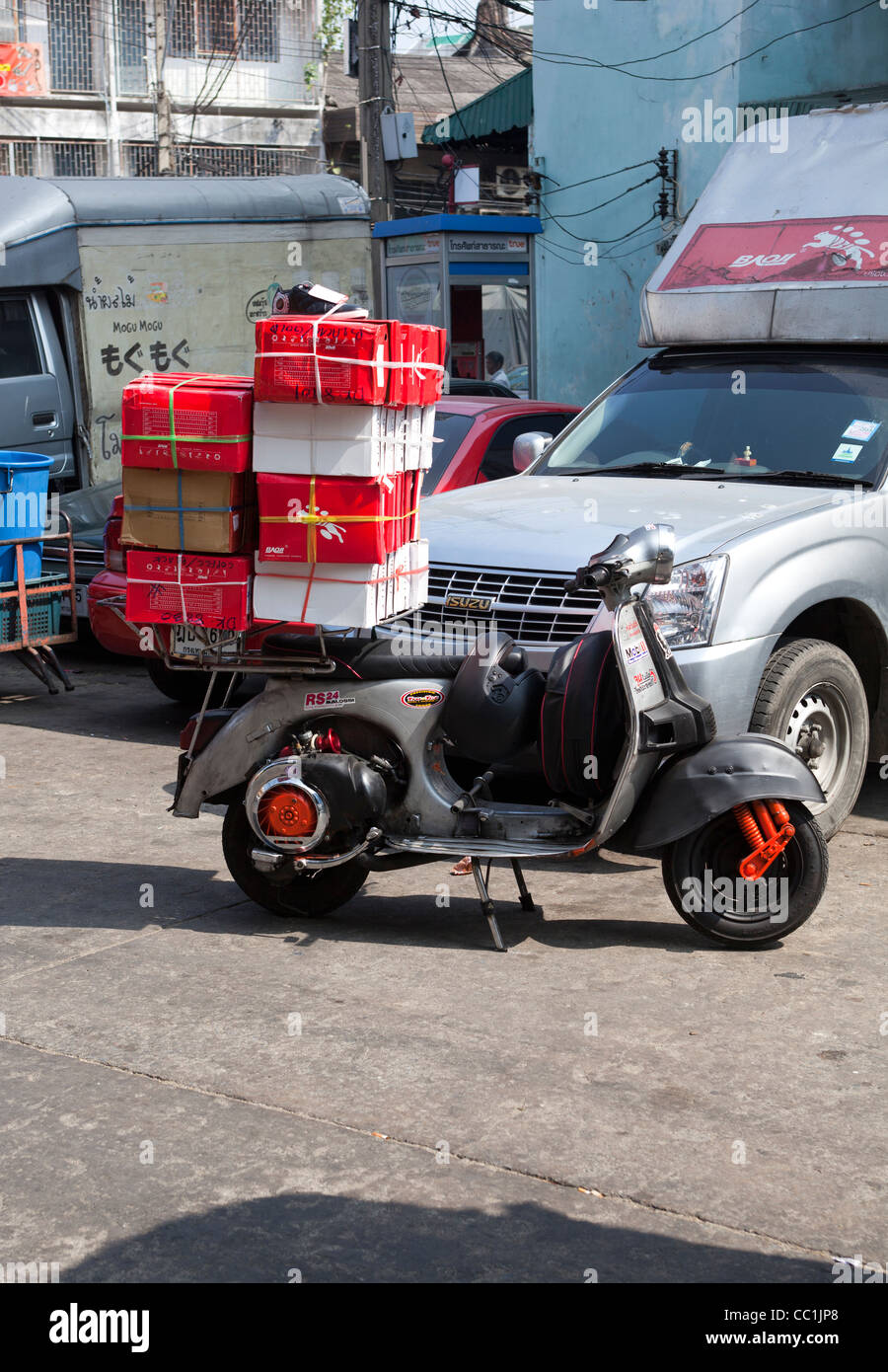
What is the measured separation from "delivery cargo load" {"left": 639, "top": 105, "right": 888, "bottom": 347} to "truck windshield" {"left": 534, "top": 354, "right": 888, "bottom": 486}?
168mm

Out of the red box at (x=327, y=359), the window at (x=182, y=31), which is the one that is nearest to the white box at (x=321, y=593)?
the red box at (x=327, y=359)

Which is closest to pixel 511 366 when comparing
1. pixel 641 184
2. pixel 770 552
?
pixel 641 184

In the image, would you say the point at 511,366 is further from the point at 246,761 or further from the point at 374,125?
the point at 246,761

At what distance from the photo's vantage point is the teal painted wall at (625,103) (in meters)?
17.8

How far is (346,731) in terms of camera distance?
5480mm

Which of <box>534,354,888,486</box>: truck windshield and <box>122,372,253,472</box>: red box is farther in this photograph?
<box>534,354,888,486</box>: truck windshield

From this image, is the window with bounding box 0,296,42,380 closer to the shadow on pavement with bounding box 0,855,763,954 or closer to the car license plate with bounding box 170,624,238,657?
the shadow on pavement with bounding box 0,855,763,954

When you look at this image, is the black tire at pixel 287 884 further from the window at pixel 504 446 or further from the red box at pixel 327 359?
the window at pixel 504 446

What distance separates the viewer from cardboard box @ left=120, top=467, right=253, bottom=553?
5.12m

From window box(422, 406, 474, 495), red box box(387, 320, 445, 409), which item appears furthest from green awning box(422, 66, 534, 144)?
red box box(387, 320, 445, 409)

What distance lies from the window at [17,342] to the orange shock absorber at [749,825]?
Result: 30.0 ft

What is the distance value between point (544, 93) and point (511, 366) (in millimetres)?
3705

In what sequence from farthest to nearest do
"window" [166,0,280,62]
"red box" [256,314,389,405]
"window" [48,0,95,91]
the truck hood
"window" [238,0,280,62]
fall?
"window" [238,0,280,62] < "window" [166,0,280,62] < "window" [48,0,95,91] < the truck hood < "red box" [256,314,389,405]

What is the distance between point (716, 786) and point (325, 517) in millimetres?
1557
